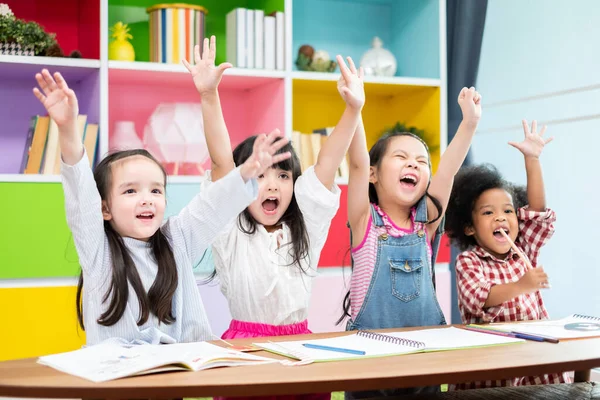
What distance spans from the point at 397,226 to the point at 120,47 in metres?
1.62

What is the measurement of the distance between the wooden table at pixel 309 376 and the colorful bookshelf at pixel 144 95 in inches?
44.5

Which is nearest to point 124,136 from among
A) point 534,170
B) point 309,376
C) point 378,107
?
point 378,107

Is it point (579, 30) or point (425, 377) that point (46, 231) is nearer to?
point (425, 377)

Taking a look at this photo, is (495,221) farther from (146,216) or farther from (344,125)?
(146,216)

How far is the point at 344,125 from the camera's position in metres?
1.73

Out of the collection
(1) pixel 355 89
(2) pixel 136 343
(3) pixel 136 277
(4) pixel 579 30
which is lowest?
(2) pixel 136 343

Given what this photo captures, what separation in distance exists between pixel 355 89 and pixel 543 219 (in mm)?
764

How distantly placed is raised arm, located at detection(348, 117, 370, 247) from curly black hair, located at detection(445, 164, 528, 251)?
1.28 ft

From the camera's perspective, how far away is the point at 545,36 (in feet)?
10.7

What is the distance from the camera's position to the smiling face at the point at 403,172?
6.33 feet

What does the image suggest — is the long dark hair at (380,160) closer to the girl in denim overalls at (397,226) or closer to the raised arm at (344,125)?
the girl in denim overalls at (397,226)

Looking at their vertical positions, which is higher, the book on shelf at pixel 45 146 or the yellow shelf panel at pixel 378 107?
the yellow shelf panel at pixel 378 107

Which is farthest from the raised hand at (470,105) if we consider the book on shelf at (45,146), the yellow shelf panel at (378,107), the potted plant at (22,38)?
the potted plant at (22,38)

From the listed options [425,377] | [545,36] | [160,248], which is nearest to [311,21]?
[545,36]
